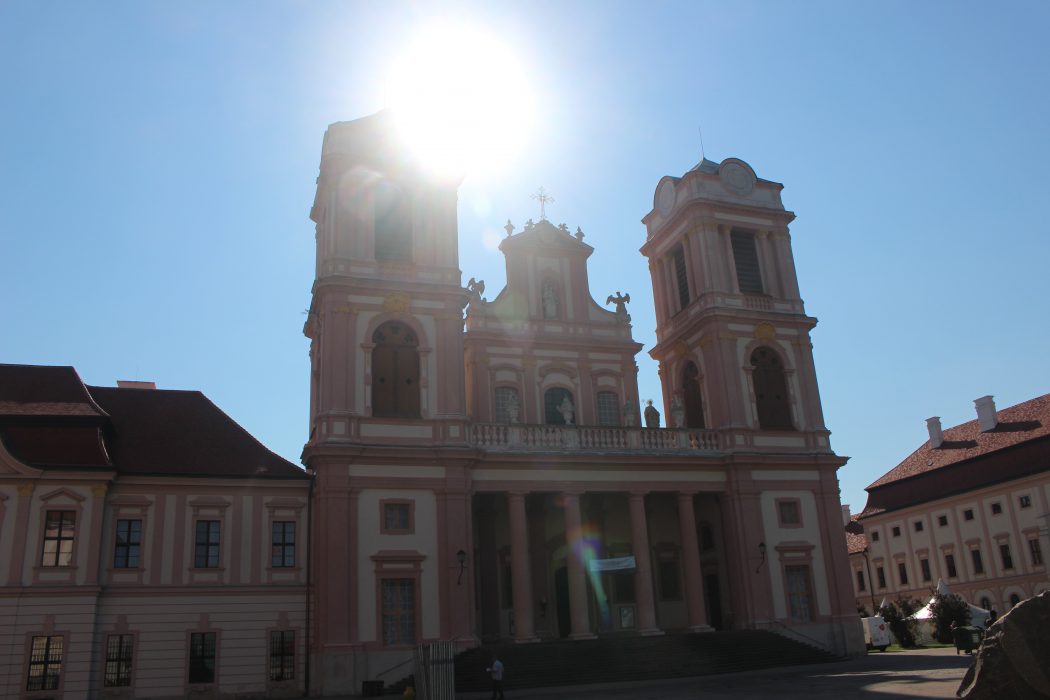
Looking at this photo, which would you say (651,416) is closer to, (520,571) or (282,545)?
(520,571)

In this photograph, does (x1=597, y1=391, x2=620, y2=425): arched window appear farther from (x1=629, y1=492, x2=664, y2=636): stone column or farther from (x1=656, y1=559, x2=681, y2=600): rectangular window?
(x1=656, y1=559, x2=681, y2=600): rectangular window

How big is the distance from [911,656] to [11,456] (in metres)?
29.6

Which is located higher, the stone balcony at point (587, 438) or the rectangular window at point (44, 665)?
the stone balcony at point (587, 438)

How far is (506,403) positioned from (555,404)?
1994mm

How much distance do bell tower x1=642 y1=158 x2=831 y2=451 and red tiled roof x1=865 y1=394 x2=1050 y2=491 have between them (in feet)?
60.7

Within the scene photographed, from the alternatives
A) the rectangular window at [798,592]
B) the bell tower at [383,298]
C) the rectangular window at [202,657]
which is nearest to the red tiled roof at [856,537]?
the rectangular window at [798,592]

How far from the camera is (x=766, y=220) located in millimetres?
38219

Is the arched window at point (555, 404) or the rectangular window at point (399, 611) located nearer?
the rectangular window at point (399, 611)

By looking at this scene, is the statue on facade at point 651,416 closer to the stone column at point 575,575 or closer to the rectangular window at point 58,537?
the stone column at point 575,575

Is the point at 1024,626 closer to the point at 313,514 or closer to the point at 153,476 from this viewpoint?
the point at 313,514

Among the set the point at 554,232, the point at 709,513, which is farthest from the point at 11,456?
the point at 709,513

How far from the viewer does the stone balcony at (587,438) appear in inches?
1240

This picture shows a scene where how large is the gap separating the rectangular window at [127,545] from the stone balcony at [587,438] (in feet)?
34.7

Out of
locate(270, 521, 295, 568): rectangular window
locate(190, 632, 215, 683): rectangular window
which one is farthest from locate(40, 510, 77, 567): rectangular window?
locate(270, 521, 295, 568): rectangular window
